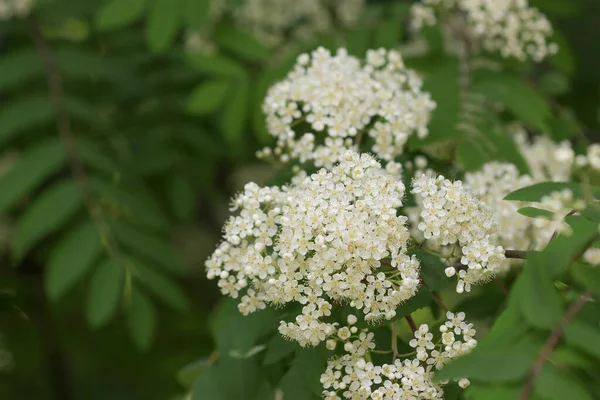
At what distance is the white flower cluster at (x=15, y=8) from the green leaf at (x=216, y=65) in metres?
0.94

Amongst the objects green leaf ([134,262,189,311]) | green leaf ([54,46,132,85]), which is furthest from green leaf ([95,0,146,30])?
green leaf ([134,262,189,311])

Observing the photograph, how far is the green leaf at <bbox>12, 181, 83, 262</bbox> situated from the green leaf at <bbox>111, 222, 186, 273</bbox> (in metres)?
0.20

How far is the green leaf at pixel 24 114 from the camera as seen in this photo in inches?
118

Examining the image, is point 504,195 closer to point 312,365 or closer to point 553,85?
point 312,365

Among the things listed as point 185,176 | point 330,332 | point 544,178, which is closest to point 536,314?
point 330,332

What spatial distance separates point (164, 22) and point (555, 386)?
2.19 meters

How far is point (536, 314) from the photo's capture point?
4.30ft

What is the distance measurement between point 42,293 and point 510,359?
3207 mm

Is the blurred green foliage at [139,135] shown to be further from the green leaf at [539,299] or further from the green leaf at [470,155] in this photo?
the green leaf at [539,299]

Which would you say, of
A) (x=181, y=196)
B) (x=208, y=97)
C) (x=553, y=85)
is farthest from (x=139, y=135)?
(x=553, y=85)

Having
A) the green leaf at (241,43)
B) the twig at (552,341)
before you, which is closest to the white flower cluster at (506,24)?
the green leaf at (241,43)

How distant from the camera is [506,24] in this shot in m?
2.69

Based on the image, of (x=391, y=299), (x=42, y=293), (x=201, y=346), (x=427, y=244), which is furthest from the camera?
(x=201, y=346)

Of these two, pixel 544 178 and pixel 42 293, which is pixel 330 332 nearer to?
pixel 544 178
